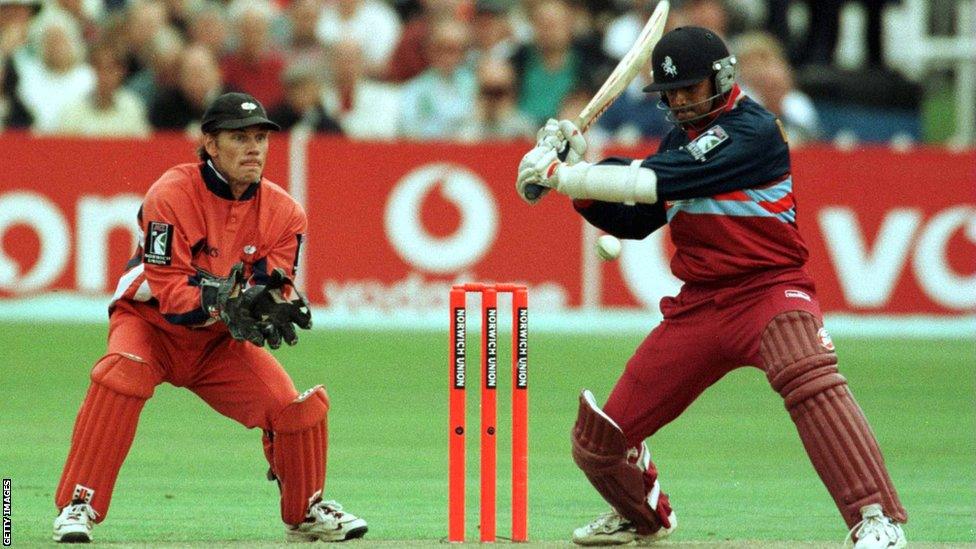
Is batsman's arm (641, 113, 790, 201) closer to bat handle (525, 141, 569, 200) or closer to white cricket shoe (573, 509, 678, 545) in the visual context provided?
bat handle (525, 141, 569, 200)

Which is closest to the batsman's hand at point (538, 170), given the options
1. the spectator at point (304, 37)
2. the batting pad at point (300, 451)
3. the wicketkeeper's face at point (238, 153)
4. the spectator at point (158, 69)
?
the wicketkeeper's face at point (238, 153)

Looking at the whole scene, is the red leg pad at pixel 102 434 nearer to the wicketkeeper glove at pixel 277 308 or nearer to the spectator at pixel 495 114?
the wicketkeeper glove at pixel 277 308

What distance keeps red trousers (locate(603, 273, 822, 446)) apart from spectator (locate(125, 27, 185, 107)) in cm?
908

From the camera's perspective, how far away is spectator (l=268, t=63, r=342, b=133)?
587 inches

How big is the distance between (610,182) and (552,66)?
31.4 ft

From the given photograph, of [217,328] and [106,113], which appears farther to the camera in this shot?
[106,113]

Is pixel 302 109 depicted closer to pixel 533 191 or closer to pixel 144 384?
pixel 144 384

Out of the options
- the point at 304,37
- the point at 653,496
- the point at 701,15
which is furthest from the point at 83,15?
the point at 653,496

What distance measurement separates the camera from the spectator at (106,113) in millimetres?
14570

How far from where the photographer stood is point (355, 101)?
15398 mm

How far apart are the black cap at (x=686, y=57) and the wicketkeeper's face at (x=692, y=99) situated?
0.04 meters

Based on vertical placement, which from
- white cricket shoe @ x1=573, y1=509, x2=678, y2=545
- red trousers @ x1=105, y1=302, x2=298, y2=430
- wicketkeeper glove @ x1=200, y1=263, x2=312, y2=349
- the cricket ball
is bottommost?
white cricket shoe @ x1=573, y1=509, x2=678, y2=545

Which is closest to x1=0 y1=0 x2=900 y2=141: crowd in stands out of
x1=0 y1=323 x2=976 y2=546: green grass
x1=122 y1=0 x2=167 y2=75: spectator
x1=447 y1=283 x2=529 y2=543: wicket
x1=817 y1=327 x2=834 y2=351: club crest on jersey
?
x1=122 y1=0 x2=167 y2=75: spectator

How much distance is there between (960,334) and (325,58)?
19.9 ft
